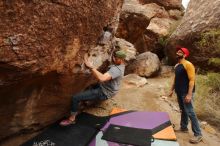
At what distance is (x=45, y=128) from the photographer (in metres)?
6.61

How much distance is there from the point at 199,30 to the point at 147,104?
527 centimetres

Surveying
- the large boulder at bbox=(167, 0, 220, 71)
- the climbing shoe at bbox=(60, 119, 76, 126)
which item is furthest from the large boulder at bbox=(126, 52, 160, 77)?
the climbing shoe at bbox=(60, 119, 76, 126)

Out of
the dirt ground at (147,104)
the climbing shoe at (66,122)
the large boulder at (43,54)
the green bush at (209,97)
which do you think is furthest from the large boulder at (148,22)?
the climbing shoe at (66,122)

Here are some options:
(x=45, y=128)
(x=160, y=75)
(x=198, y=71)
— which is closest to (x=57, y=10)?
(x=45, y=128)

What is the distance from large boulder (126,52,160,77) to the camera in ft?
46.7

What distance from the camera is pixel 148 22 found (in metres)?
16.5

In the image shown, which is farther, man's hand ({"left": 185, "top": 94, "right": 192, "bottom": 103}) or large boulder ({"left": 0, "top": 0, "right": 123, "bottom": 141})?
man's hand ({"left": 185, "top": 94, "right": 192, "bottom": 103})

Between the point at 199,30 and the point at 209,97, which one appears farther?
the point at 199,30

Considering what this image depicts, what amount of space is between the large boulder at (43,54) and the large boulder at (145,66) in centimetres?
752

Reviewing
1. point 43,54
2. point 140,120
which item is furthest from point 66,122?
point 43,54

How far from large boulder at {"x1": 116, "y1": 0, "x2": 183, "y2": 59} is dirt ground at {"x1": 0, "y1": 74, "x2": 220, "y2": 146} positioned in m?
4.72

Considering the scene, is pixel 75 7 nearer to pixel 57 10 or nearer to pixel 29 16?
pixel 57 10

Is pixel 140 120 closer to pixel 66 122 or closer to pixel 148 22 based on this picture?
pixel 66 122

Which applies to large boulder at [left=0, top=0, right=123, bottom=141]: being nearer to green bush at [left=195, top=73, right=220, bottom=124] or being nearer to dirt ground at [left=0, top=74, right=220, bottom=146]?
dirt ground at [left=0, top=74, right=220, bottom=146]
